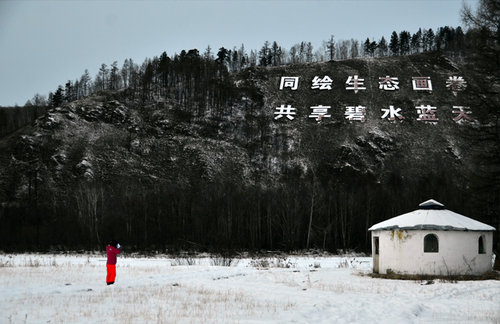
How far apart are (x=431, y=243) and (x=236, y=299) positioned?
14.2 meters

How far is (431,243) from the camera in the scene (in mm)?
27172

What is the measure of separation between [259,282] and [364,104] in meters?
75.8

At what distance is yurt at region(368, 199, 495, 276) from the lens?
88.0 ft

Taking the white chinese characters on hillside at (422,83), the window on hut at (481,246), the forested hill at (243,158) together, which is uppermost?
the white chinese characters on hillside at (422,83)

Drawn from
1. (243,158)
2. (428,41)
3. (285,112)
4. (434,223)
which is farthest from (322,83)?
(434,223)

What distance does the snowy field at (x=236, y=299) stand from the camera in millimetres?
13352

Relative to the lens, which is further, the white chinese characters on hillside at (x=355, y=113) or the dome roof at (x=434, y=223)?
the white chinese characters on hillside at (x=355, y=113)

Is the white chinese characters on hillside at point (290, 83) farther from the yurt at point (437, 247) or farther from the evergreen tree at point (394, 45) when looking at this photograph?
the yurt at point (437, 247)

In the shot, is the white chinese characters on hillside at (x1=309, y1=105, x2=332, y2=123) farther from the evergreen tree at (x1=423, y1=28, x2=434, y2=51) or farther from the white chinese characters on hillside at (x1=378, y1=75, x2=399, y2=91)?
the evergreen tree at (x1=423, y1=28, x2=434, y2=51)

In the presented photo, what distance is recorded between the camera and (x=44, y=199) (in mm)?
73438

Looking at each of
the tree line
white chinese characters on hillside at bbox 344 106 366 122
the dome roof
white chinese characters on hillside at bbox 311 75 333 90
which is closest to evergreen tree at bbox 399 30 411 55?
the tree line

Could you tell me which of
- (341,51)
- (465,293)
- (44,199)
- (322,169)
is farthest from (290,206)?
(341,51)

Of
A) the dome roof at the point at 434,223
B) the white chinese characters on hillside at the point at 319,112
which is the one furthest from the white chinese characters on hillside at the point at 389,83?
the dome roof at the point at 434,223

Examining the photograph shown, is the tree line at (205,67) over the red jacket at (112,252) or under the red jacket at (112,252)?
over
